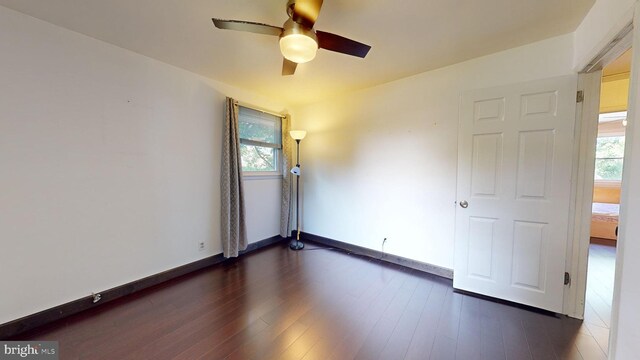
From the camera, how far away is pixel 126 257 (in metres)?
2.23

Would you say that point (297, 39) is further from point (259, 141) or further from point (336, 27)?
point (259, 141)

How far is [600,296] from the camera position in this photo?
Result: 2.17m

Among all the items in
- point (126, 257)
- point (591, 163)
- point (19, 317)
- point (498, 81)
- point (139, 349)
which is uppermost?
point (498, 81)

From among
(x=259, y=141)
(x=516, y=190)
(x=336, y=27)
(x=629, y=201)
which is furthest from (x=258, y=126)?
(x=629, y=201)

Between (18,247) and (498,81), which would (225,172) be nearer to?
(18,247)

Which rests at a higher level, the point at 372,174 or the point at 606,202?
the point at 372,174

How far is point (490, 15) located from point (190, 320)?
3.38 metres

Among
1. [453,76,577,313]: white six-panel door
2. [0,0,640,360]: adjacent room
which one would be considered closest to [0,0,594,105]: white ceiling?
[0,0,640,360]: adjacent room

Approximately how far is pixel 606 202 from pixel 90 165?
26.7 feet

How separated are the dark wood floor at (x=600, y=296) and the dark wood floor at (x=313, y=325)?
0.08m

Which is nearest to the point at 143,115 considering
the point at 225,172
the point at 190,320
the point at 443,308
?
the point at 225,172

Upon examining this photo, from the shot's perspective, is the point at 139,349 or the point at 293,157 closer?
the point at 139,349

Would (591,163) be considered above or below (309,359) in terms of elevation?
above

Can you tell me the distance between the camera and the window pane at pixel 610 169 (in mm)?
4480
